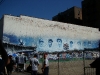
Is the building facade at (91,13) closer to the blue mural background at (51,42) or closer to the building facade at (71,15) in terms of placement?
the building facade at (71,15)

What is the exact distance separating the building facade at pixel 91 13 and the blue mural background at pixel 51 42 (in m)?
20.5

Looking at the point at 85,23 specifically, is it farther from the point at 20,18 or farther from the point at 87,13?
the point at 20,18

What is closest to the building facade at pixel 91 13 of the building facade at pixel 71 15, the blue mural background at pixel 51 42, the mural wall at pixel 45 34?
the building facade at pixel 71 15

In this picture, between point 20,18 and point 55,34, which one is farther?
point 55,34

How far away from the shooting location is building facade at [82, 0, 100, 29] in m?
52.3

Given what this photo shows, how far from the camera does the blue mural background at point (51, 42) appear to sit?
22.0 meters

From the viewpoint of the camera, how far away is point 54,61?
2594 centimetres

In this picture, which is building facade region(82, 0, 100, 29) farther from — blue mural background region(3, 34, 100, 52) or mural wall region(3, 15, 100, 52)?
blue mural background region(3, 34, 100, 52)

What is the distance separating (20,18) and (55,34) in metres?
6.88

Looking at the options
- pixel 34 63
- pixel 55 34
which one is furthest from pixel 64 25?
pixel 34 63

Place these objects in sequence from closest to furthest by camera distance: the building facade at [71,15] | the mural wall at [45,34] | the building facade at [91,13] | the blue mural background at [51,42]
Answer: the mural wall at [45,34] < the blue mural background at [51,42] < the building facade at [91,13] < the building facade at [71,15]

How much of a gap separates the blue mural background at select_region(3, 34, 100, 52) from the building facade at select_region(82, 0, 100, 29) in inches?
805

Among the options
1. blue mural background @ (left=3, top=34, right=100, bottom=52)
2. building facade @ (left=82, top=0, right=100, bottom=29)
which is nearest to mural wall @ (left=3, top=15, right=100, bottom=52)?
blue mural background @ (left=3, top=34, right=100, bottom=52)

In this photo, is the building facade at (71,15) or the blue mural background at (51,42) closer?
the blue mural background at (51,42)
